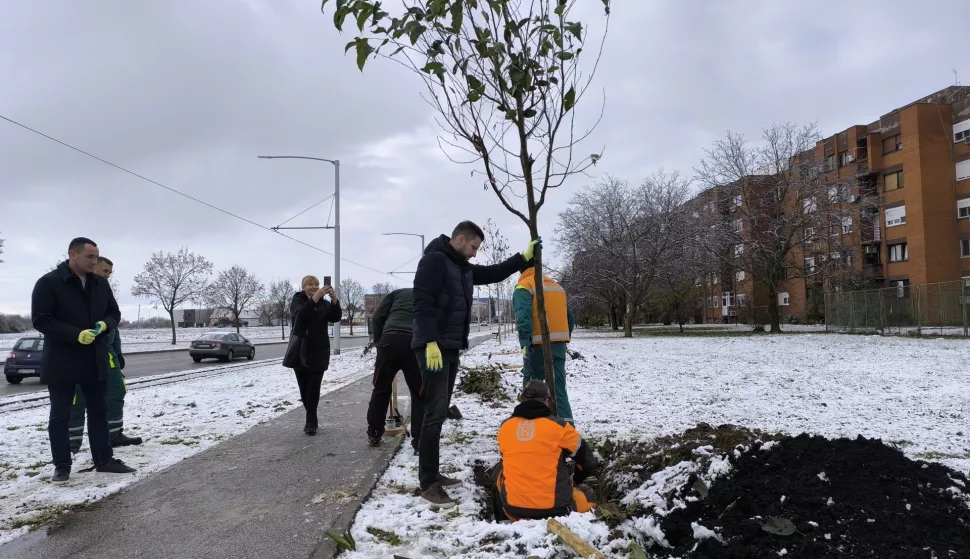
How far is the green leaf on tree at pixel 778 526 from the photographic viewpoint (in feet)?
9.21

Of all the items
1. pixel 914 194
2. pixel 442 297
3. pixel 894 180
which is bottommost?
pixel 442 297

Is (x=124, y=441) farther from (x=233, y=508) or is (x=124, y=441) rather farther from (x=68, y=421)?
A: (x=233, y=508)

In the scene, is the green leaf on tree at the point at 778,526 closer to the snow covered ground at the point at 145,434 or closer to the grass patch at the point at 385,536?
the grass patch at the point at 385,536

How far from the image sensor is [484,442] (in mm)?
5730

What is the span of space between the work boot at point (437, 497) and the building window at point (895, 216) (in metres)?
48.8

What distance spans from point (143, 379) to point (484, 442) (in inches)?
500

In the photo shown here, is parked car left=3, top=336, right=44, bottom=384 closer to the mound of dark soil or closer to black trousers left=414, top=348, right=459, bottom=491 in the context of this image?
black trousers left=414, top=348, right=459, bottom=491

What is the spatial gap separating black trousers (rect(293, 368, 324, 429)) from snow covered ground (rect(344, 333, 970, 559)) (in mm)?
1483

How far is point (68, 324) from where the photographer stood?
457cm

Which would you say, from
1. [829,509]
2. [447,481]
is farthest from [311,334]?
[829,509]

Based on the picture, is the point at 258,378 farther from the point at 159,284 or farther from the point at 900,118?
the point at 900,118

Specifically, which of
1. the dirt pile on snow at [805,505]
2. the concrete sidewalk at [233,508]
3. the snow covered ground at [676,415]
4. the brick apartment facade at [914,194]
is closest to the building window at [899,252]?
the brick apartment facade at [914,194]

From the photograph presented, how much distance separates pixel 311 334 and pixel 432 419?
2.69 meters

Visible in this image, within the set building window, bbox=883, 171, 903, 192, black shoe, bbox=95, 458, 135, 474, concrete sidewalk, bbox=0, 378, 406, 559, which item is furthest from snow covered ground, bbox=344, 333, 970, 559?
building window, bbox=883, 171, 903, 192
